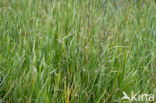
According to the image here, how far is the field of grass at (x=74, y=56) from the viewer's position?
5.18 ft

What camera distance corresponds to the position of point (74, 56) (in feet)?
6.18

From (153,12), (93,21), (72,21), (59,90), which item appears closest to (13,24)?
(72,21)

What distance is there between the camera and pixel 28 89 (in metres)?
1.56

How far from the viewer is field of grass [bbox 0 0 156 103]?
158 centimetres

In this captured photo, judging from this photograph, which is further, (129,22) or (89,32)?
(129,22)

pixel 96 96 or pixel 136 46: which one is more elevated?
pixel 136 46

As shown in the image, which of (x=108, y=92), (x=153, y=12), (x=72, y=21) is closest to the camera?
(x=108, y=92)

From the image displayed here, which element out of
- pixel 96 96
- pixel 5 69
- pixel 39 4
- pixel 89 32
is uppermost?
pixel 39 4

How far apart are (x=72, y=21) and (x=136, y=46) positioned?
1.81ft

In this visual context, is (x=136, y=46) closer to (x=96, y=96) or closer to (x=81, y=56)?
(x=81, y=56)

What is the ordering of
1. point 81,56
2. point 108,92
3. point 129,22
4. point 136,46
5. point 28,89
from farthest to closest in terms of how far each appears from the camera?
point 129,22, point 136,46, point 81,56, point 108,92, point 28,89

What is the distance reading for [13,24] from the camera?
237 cm

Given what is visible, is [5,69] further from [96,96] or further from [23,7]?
[23,7]

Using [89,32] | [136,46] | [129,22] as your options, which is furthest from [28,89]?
[129,22]
